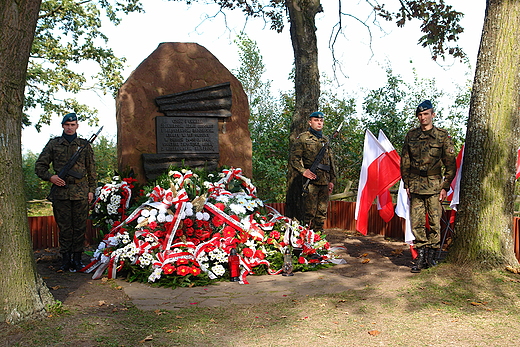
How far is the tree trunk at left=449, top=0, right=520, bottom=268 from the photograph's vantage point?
5.10 meters

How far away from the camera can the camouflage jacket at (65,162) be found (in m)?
5.75

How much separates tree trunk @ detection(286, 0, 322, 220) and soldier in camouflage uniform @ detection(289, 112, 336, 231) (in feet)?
5.38

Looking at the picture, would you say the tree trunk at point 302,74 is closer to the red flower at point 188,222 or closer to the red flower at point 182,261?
the red flower at point 188,222

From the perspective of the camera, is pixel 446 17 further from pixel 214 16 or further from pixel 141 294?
pixel 141 294

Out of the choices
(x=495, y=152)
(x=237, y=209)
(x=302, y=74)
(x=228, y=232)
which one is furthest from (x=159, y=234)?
(x=302, y=74)

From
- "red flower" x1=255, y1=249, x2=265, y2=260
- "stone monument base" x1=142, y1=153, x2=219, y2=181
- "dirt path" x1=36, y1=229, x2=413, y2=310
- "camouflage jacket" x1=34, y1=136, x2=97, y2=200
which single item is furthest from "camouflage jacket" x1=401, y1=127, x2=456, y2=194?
"camouflage jacket" x1=34, y1=136, x2=97, y2=200

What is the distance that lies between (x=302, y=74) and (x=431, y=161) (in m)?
3.66

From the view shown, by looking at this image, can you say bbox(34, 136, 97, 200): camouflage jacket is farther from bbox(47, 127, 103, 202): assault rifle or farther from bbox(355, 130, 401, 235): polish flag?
bbox(355, 130, 401, 235): polish flag

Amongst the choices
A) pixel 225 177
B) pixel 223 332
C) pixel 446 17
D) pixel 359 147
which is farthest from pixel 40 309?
pixel 446 17

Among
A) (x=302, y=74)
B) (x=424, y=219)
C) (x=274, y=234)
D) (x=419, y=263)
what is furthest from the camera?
(x=302, y=74)

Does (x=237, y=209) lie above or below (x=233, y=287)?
above

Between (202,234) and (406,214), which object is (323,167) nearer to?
(406,214)

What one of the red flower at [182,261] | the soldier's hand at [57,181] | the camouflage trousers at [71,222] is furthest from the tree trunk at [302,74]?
the soldier's hand at [57,181]

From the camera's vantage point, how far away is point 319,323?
12.2 ft
